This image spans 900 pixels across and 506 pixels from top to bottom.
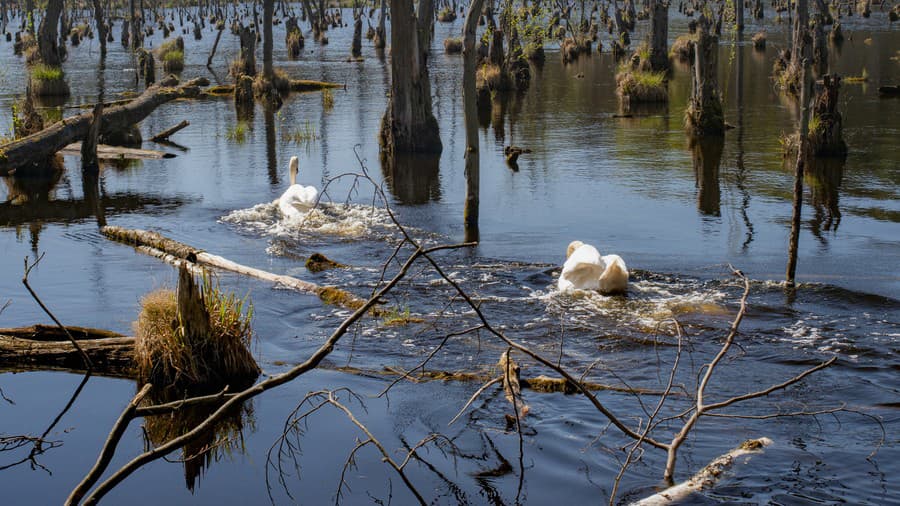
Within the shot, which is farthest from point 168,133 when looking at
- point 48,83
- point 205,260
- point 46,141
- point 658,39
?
point 658,39

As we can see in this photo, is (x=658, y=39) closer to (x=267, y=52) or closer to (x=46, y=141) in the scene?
(x=267, y=52)

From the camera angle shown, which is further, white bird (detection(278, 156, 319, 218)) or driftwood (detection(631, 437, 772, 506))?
white bird (detection(278, 156, 319, 218))

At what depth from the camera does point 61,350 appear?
8.14 meters

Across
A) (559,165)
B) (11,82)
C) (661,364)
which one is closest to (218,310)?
(661,364)

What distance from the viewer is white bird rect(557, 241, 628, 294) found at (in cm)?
973

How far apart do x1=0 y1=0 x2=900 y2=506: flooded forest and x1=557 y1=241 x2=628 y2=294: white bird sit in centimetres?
3

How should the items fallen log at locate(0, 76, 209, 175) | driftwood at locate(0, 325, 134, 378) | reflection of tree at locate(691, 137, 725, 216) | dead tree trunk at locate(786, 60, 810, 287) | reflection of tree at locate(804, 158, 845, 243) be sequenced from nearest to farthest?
driftwood at locate(0, 325, 134, 378) < dead tree trunk at locate(786, 60, 810, 287) < reflection of tree at locate(804, 158, 845, 243) < reflection of tree at locate(691, 137, 725, 216) < fallen log at locate(0, 76, 209, 175)

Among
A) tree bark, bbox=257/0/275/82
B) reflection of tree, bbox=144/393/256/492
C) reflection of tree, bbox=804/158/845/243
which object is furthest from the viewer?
tree bark, bbox=257/0/275/82

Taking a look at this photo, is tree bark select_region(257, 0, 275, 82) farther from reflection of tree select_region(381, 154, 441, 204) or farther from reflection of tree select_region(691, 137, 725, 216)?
reflection of tree select_region(691, 137, 725, 216)

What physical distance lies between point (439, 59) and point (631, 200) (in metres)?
28.0

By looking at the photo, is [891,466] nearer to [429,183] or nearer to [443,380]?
[443,380]

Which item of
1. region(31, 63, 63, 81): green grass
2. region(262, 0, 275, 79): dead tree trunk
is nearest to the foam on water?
region(262, 0, 275, 79): dead tree trunk

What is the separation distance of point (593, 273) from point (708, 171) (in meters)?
7.65

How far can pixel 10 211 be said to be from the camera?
15.2 metres
